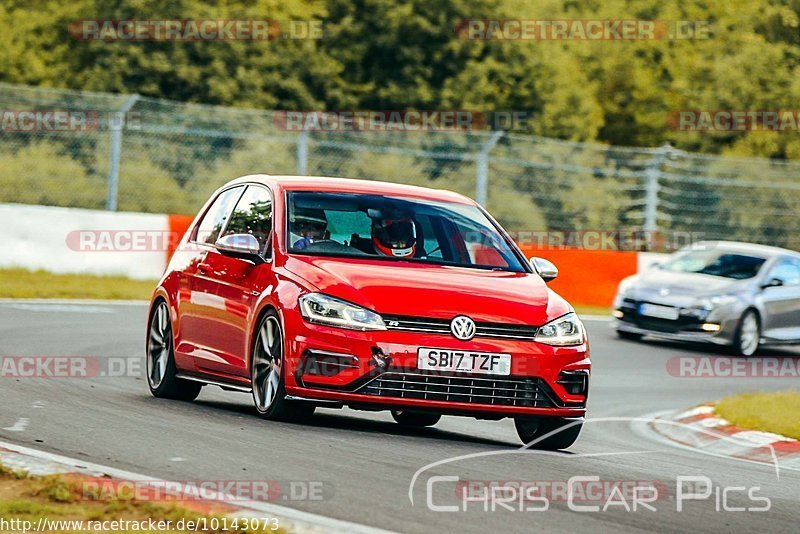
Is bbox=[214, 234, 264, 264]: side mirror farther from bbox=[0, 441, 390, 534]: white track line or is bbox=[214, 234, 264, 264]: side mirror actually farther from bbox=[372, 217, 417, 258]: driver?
bbox=[0, 441, 390, 534]: white track line

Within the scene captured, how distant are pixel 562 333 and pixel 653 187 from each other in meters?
17.5

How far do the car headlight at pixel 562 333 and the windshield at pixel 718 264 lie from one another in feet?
39.4

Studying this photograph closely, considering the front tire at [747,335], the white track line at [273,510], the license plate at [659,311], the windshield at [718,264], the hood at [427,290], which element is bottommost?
the front tire at [747,335]

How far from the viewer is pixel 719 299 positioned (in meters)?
20.7

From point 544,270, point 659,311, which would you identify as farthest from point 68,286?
point 544,270

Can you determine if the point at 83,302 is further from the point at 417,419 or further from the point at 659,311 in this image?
the point at 417,419

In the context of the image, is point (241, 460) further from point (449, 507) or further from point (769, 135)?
point (769, 135)

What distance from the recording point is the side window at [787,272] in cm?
2183

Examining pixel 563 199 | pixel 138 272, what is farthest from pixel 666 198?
pixel 138 272

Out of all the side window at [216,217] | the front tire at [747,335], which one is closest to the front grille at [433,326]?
the side window at [216,217]

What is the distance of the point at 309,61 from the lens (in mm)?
44625

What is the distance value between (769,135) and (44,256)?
29.3m

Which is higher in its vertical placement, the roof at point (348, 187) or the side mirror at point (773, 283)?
the roof at point (348, 187)

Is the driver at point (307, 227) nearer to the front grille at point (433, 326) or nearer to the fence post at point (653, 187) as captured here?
the front grille at point (433, 326)
